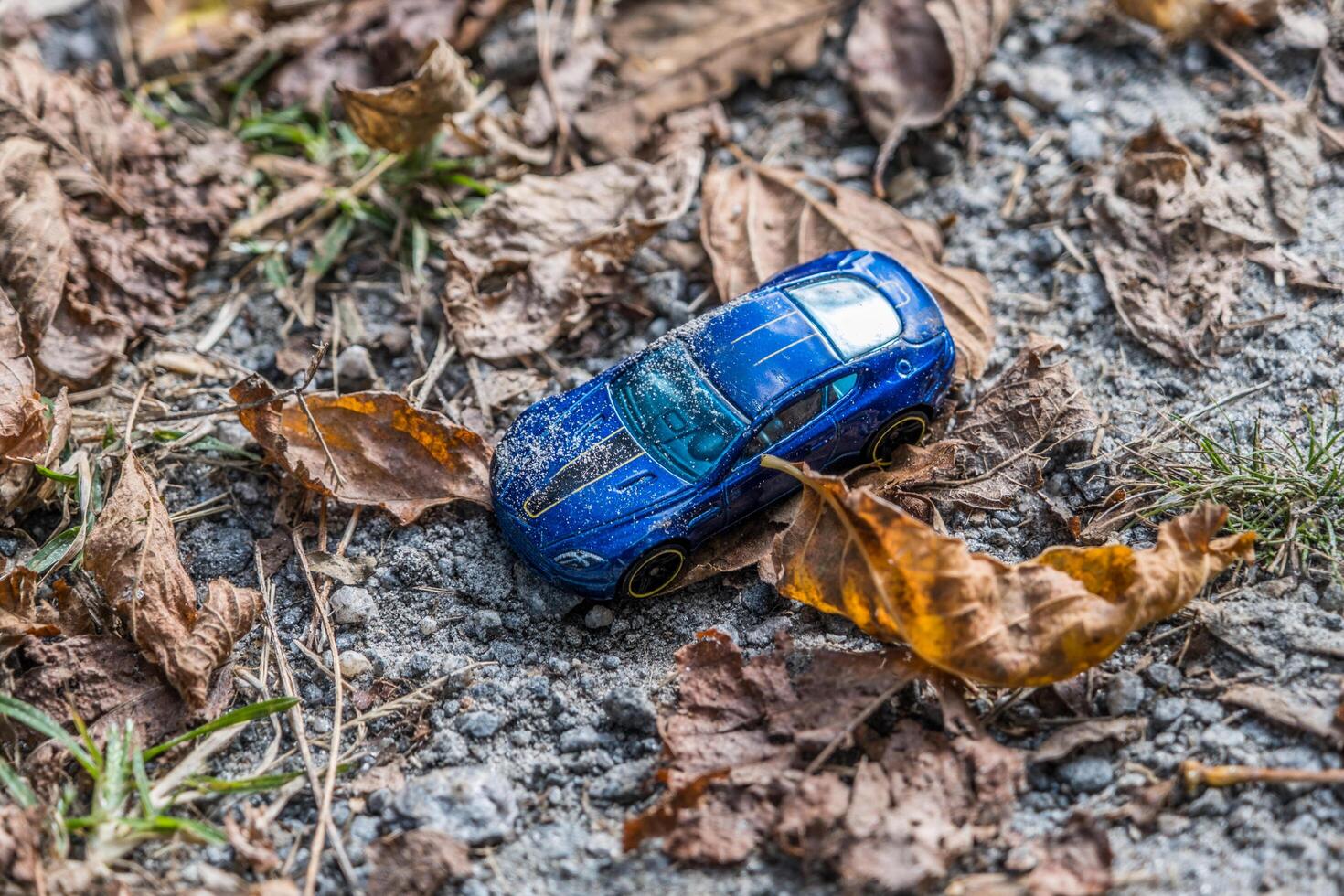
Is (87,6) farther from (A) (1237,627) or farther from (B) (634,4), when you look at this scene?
(A) (1237,627)

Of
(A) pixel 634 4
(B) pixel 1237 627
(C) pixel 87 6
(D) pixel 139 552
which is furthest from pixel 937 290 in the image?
(C) pixel 87 6

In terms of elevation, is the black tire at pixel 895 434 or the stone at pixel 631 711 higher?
the black tire at pixel 895 434

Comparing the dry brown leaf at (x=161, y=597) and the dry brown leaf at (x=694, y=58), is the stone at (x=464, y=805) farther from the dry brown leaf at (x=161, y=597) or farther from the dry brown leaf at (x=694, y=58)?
the dry brown leaf at (x=694, y=58)

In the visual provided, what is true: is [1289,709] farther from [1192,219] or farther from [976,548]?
[1192,219]

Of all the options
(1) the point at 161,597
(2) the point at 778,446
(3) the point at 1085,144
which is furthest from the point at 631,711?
(3) the point at 1085,144

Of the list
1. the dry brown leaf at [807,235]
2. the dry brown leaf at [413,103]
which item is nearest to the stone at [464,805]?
the dry brown leaf at [807,235]

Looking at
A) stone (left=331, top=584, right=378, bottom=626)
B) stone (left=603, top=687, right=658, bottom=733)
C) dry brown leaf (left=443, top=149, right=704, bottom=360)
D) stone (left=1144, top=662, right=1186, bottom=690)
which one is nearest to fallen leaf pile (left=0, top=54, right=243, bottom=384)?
dry brown leaf (left=443, top=149, right=704, bottom=360)
